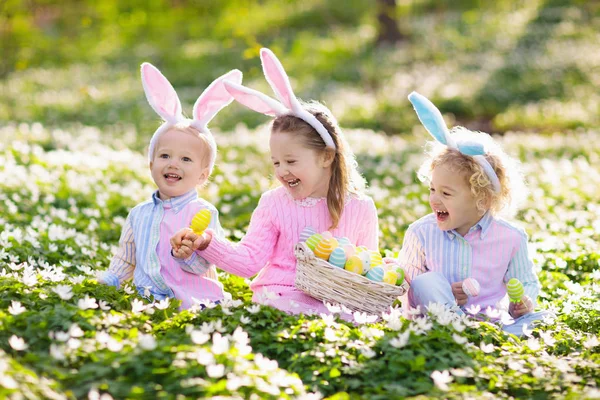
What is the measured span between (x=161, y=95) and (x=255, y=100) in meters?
0.72

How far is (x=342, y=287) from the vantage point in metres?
4.51

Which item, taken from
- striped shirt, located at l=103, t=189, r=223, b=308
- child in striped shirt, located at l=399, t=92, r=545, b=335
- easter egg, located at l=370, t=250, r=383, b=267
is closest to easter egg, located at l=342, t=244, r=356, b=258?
easter egg, located at l=370, t=250, r=383, b=267

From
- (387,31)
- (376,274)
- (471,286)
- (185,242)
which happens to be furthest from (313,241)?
(387,31)

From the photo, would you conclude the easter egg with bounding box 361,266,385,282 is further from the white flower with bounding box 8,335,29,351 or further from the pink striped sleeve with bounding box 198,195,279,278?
the white flower with bounding box 8,335,29,351

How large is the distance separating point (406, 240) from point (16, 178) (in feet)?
15.9

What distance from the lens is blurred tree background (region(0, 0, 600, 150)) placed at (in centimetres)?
1667

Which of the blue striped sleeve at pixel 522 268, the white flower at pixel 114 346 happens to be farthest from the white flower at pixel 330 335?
the blue striped sleeve at pixel 522 268

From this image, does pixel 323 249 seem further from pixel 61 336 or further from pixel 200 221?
pixel 61 336

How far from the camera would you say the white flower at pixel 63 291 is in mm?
4023

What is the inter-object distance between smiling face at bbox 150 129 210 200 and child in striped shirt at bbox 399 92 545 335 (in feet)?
4.90

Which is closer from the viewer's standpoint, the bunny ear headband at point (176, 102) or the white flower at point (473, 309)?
the white flower at point (473, 309)

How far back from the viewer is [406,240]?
513 cm

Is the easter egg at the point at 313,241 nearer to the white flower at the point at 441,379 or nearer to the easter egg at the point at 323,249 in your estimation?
the easter egg at the point at 323,249

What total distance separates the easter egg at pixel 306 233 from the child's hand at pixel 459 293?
3.19 ft
